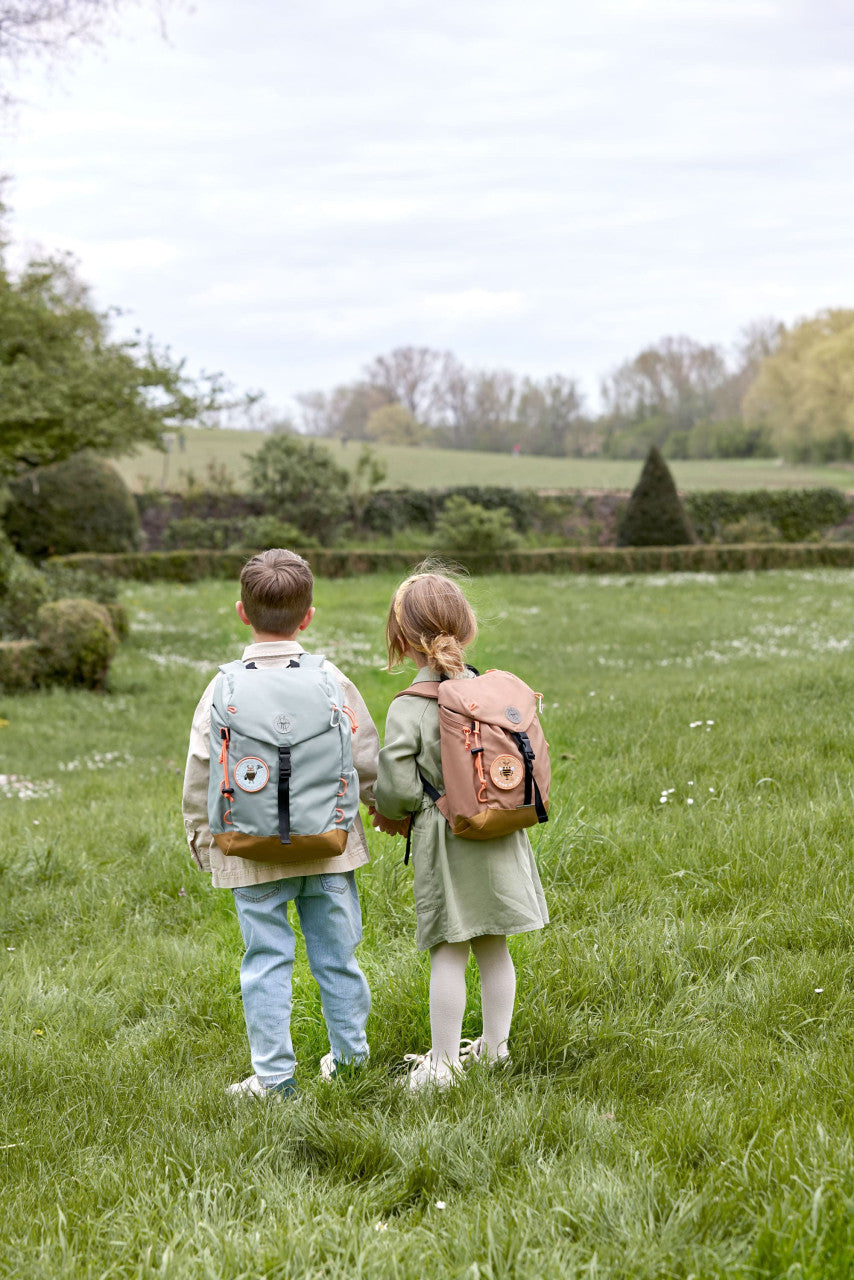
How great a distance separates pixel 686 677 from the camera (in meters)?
8.18

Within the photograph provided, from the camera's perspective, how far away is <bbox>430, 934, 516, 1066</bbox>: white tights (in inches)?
100

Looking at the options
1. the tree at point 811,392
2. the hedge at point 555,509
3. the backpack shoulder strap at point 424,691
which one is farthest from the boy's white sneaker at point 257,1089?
the tree at point 811,392

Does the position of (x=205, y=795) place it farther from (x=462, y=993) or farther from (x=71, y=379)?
(x=71, y=379)

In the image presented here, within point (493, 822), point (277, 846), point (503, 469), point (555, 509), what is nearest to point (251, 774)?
point (277, 846)

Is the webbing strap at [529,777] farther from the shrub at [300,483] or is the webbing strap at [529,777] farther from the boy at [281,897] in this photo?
the shrub at [300,483]

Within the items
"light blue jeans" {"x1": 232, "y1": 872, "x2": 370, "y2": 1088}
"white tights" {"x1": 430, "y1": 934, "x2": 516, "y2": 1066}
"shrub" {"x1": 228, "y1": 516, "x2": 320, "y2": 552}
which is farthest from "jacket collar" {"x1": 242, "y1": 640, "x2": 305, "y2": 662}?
"shrub" {"x1": 228, "y1": 516, "x2": 320, "y2": 552}

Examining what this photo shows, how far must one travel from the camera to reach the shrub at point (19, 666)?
31.0 ft

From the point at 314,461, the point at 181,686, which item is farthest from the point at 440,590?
the point at 314,461

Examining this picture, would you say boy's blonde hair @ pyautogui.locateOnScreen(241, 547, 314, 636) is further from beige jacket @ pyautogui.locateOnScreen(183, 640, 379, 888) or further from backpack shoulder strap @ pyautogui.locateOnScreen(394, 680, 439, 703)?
backpack shoulder strap @ pyautogui.locateOnScreen(394, 680, 439, 703)

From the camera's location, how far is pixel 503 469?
50.2 meters

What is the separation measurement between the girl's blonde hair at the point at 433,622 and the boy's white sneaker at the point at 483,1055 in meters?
0.99

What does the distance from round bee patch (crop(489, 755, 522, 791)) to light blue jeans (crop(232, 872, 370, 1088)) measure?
0.54m

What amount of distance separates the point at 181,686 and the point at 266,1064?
289 inches

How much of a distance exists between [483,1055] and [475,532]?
1935cm
